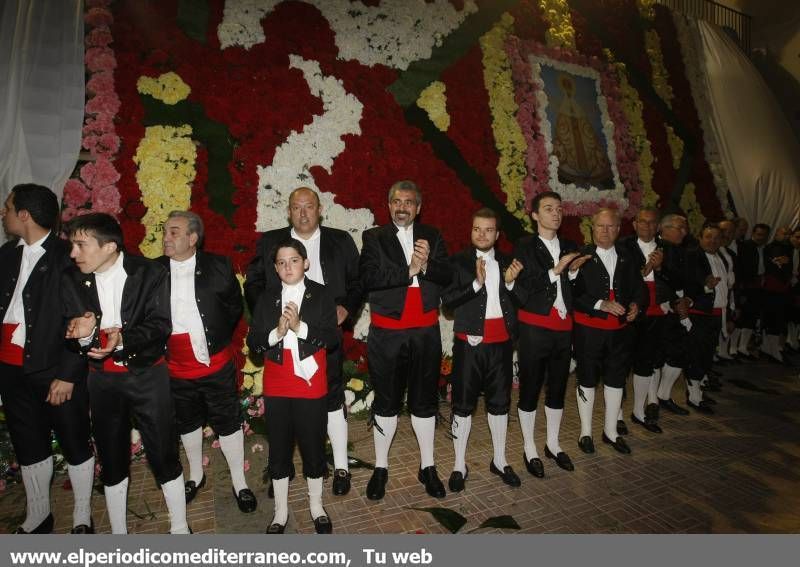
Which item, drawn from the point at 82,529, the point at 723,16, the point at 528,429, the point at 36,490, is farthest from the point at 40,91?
the point at 723,16

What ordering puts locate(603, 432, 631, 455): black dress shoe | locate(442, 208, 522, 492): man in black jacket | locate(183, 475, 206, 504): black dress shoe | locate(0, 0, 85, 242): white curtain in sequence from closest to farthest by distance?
locate(183, 475, 206, 504): black dress shoe → locate(442, 208, 522, 492): man in black jacket → locate(0, 0, 85, 242): white curtain → locate(603, 432, 631, 455): black dress shoe

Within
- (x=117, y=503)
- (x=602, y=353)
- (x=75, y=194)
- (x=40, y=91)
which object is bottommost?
(x=117, y=503)

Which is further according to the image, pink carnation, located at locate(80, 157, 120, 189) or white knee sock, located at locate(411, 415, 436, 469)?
pink carnation, located at locate(80, 157, 120, 189)

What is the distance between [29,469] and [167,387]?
4.48ft

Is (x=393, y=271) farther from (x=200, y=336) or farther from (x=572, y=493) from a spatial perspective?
(x=572, y=493)

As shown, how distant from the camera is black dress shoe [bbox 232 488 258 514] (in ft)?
11.8

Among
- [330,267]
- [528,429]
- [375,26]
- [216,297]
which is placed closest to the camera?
[216,297]

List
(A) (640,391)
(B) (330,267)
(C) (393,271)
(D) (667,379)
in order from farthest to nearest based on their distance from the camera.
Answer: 1. (D) (667,379)
2. (A) (640,391)
3. (B) (330,267)
4. (C) (393,271)

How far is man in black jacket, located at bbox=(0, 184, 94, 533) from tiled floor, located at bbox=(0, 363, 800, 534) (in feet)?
2.07

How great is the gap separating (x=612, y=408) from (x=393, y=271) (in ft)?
9.37

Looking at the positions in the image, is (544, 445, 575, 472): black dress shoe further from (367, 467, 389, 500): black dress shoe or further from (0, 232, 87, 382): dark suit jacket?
(0, 232, 87, 382): dark suit jacket

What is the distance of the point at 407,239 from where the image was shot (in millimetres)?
3994

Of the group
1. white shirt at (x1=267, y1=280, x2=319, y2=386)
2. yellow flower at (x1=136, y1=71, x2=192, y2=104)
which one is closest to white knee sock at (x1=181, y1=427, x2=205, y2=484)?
white shirt at (x1=267, y1=280, x2=319, y2=386)

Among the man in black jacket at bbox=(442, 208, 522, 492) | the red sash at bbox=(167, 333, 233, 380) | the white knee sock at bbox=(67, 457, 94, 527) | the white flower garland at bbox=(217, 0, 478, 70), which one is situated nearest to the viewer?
the white knee sock at bbox=(67, 457, 94, 527)
